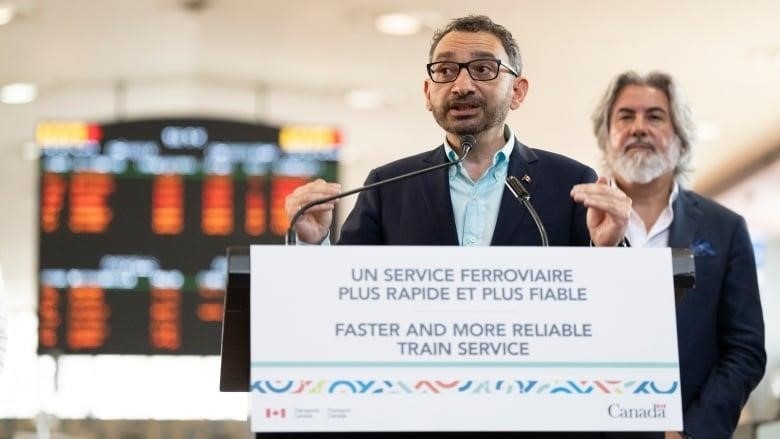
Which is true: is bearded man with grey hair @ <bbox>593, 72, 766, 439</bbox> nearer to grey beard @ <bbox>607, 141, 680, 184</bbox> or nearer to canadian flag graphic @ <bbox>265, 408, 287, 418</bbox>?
grey beard @ <bbox>607, 141, 680, 184</bbox>

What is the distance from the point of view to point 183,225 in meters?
6.51

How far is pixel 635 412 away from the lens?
5.72 ft

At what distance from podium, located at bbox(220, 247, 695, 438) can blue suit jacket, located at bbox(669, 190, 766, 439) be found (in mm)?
886

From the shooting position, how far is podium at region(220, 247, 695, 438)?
179 cm

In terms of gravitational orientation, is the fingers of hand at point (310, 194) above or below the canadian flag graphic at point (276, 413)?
above

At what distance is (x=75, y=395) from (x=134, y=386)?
601mm

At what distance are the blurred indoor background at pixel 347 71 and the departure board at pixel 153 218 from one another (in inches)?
5.0

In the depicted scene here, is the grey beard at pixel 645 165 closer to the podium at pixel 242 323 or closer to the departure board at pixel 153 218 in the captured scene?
the podium at pixel 242 323

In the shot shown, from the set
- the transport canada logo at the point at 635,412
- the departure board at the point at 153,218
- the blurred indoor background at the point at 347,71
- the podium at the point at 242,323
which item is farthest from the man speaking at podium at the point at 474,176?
the departure board at the point at 153,218

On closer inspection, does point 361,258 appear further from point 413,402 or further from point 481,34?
point 481,34

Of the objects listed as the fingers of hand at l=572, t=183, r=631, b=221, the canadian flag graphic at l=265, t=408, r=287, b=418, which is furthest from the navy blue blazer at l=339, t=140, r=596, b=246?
the canadian flag graphic at l=265, t=408, r=287, b=418

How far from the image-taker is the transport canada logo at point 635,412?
1741mm

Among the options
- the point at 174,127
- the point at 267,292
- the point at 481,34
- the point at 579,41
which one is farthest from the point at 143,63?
the point at 267,292

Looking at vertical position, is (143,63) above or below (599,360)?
above
